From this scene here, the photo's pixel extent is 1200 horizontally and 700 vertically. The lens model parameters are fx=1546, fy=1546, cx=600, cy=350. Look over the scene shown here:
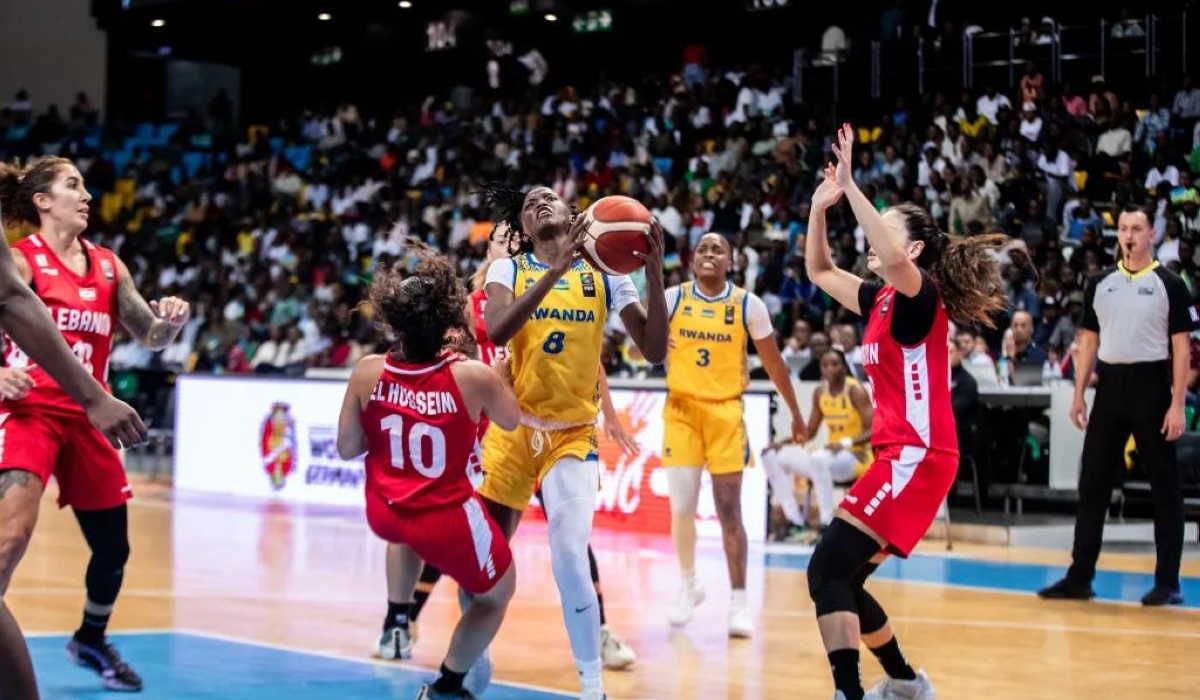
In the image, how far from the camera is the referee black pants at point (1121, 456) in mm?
8734

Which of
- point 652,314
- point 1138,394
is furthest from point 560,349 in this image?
point 1138,394

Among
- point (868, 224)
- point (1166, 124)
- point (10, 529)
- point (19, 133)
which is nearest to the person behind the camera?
point (868, 224)

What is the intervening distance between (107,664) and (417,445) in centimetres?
185

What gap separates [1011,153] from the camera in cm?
1728

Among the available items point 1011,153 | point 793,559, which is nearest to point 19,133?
point 1011,153

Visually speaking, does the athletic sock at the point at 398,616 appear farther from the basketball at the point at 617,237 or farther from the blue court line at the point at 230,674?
the basketball at the point at 617,237

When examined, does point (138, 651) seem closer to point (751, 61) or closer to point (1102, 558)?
point (1102, 558)

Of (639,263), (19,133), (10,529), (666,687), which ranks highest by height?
(19,133)

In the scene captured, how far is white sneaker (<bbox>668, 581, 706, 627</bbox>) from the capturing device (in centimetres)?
793

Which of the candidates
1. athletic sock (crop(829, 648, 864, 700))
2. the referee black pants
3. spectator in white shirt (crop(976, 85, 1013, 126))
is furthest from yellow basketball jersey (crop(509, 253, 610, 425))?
spectator in white shirt (crop(976, 85, 1013, 126))

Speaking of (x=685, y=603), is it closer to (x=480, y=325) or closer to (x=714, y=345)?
(x=714, y=345)

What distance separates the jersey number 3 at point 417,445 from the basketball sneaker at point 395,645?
5.82 ft

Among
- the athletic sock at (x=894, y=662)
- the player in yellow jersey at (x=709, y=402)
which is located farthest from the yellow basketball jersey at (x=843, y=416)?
the athletic sock at (x=894, y=662)

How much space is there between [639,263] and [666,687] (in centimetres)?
183
